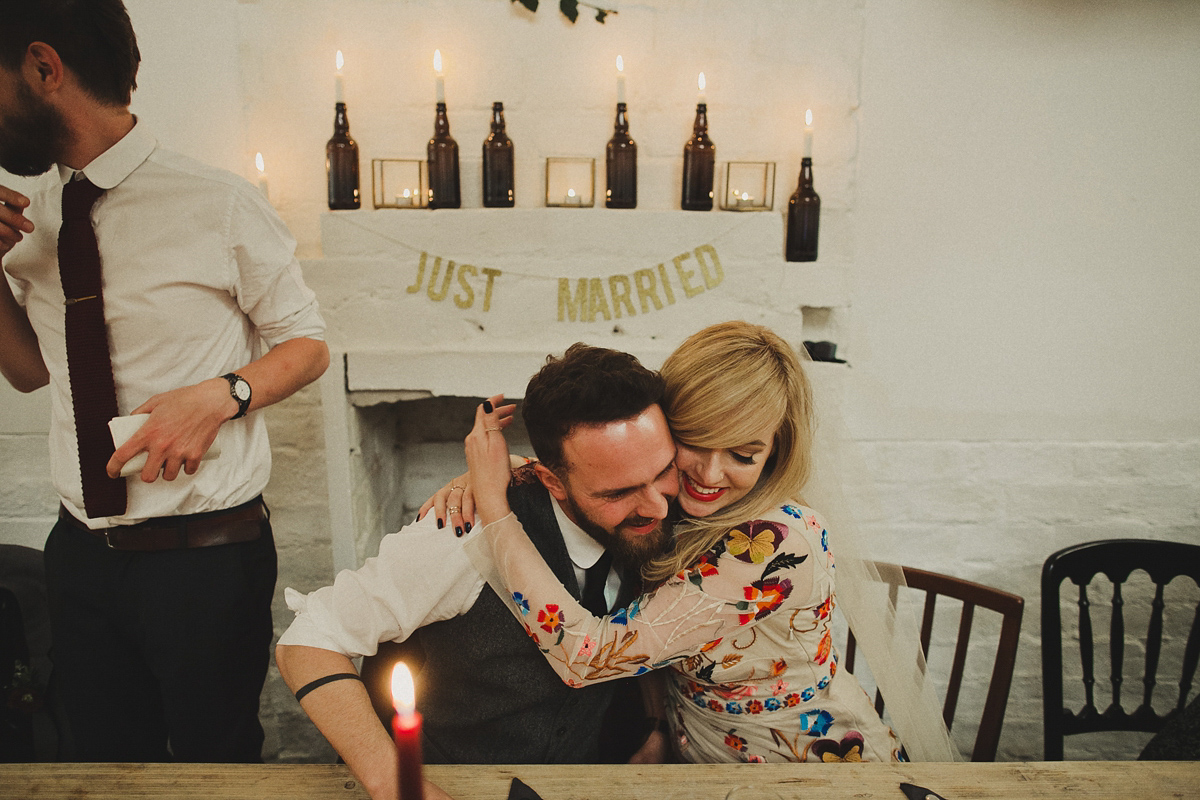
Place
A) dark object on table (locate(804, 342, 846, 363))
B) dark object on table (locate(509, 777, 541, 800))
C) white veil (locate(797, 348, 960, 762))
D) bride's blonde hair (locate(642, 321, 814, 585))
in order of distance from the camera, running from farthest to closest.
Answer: dark object on table (locate(804, 342, 846, 363))
white veil (locate(797, 348, 960, 762))
bride's blonde hair (locate(642, 321, 814, 585))
dark object on table (locate(509, 777, 541, 800))


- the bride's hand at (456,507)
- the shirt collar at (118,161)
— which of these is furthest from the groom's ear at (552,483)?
the shirt collar at (118,161)

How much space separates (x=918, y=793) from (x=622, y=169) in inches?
58.2

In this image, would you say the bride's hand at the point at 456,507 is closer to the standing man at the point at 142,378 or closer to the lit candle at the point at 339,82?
the standing man at the point at 142,378

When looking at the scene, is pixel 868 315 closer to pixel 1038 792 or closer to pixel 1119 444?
pixel 1119 444

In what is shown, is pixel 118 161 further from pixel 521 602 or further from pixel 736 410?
pixel 736 410

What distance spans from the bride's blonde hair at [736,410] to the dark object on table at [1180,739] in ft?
2.57

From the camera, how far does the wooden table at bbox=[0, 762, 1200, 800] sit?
91 centimetres

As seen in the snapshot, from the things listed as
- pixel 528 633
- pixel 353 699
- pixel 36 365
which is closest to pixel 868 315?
pixel 528 633

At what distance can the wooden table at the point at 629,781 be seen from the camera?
0.91 metres

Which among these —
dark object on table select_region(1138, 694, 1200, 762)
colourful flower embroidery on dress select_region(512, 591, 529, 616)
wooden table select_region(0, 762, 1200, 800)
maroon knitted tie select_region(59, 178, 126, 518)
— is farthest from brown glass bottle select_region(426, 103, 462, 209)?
dark object on table select_region(1138, 694, 1200, 762)

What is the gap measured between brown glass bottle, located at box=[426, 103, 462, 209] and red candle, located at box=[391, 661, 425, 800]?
5.05 feet

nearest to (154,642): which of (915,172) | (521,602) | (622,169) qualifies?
(521,602)

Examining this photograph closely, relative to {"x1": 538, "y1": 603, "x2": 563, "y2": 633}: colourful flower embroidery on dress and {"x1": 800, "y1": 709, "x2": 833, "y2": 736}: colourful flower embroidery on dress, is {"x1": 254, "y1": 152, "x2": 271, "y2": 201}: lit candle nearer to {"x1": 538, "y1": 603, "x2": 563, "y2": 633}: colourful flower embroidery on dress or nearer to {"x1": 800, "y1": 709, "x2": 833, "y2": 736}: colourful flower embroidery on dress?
{"x1": 538, "y1": 603, "x2": 563, "y2": 633}: colourful flower embroidery on dress

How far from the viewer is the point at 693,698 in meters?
1.23
